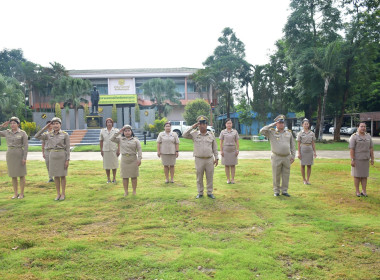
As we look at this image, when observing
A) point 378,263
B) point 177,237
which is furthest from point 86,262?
point 378,263

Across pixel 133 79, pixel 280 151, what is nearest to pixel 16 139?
pixel 280 151

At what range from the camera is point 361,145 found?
6.65m

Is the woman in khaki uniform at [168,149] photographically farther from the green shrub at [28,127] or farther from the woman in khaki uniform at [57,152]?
the green shrub at [28,127]

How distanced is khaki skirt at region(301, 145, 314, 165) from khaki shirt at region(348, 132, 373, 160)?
1335 millimetres

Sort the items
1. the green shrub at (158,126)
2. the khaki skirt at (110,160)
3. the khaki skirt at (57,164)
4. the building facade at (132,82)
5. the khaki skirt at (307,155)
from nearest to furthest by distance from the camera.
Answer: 1. the khaki skirt at (57,164)
2. the khaki skirt at (307,155)
3. the khaki skirt at (110,160)
4. the green shrub at (158,126)
5. the building facade at (132,82)

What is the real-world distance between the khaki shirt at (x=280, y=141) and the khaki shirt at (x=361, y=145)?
1.31 m

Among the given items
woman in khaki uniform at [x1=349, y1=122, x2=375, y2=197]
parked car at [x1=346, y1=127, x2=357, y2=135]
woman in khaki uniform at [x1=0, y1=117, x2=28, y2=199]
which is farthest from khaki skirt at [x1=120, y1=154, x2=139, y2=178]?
parked car at [x1=346, y1=127, x2=357, y2=135]

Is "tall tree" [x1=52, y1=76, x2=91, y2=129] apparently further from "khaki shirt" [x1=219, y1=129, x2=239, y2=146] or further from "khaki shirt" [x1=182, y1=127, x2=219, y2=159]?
"khaki shirt" [x1=182, y1=127, x2=219, y2=159]

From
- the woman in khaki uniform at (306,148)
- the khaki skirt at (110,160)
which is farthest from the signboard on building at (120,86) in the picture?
the woman in khaki uniform at (306,148)

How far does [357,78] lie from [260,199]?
20.4m

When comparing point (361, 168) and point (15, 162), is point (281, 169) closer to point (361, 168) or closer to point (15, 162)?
point (361, 168)

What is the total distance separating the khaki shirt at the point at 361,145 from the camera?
6625 millimetres

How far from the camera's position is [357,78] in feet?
74.7

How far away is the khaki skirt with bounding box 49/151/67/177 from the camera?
20.9 feet
